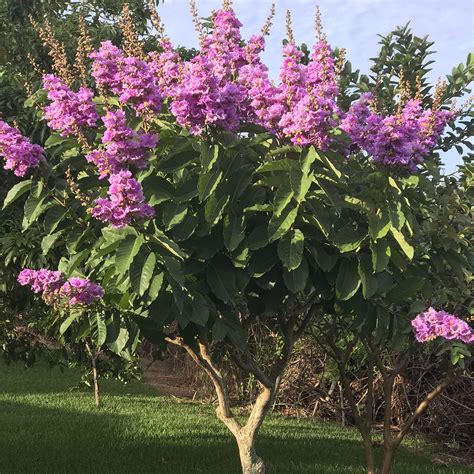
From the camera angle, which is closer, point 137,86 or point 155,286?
point 155,286

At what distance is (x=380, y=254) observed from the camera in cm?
337

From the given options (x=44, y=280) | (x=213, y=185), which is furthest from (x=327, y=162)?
(x=44, y=280)

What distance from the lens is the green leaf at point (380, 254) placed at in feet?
10.9

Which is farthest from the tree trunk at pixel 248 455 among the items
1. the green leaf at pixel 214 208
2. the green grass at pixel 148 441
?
the green grass at pixel 148 441

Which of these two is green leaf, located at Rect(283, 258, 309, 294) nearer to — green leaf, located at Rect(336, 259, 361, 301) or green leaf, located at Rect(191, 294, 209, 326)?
green leaf, located at Rect(336, 259, 361, 301)

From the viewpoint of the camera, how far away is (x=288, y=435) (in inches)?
388

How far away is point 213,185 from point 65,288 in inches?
38.9

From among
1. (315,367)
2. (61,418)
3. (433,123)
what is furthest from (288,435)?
(433,123)

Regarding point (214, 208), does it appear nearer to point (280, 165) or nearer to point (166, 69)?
point (280, 165)

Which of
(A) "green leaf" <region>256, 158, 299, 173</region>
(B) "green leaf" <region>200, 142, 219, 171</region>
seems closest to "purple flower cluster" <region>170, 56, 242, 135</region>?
(B) "green leaf" <region>200, 142, 219, 171</region>

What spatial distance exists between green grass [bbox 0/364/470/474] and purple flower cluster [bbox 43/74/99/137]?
4.94 meters

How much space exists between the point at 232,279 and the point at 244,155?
646mm

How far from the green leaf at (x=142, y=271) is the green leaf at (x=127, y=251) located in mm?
61

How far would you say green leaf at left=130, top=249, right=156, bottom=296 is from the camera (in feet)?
9.83
